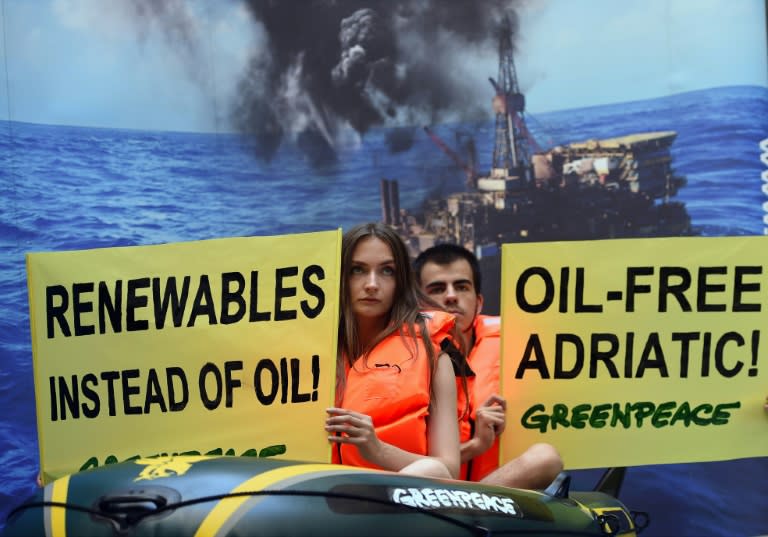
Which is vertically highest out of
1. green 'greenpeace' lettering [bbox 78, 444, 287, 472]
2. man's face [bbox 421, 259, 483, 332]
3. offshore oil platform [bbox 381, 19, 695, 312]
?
offshore oil platform [bbox 381, 19, 695, 312]

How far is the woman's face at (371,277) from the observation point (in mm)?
3352

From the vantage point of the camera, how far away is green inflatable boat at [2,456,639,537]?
2170mm

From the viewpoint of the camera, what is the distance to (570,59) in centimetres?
479

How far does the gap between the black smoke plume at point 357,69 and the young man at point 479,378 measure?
882 mm

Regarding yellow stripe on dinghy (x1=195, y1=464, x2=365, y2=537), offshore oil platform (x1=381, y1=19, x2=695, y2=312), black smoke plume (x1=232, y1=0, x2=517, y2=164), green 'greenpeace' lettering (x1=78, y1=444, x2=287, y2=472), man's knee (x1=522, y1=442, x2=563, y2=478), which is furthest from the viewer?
offshore oil platform (x1=381, y1=19, x2=695, y2=312)

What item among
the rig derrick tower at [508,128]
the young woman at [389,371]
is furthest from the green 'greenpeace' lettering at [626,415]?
the rig derrick tower at [508,128]

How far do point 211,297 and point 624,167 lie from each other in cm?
233

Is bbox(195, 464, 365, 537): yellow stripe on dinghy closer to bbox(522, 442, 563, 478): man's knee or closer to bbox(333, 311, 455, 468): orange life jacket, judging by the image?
bbox(333, 311, 455, 468): orange life jacket

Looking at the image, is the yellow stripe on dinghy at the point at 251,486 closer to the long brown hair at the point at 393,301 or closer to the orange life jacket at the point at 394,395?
the orange life jacket at the point at 394,395

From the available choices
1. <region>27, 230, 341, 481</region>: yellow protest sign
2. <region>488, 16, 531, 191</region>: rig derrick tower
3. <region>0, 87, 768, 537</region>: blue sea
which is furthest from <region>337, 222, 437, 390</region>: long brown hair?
<region>488, 16, 531, 191</region>: rig derrick tower

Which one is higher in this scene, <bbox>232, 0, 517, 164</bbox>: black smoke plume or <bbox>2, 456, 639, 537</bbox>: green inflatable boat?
<bbox>232, 0, 517, 164</bbox>: black smoke plume

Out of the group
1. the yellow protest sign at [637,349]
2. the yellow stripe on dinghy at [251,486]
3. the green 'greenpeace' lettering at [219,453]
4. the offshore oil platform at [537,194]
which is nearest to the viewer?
the yellow stripe on dinghy at [251,486]

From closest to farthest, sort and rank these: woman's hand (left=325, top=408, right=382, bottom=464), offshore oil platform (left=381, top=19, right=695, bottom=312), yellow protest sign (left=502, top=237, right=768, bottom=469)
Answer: woman's hand (left=325, top=408, right=382, bottom=464) → yellow protest sign (left=502, top=237, right=768, bottom=469) → offshore oil platform (left=381, top=19, right=695, bottom=312)

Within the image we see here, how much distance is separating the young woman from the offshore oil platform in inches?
49.8
